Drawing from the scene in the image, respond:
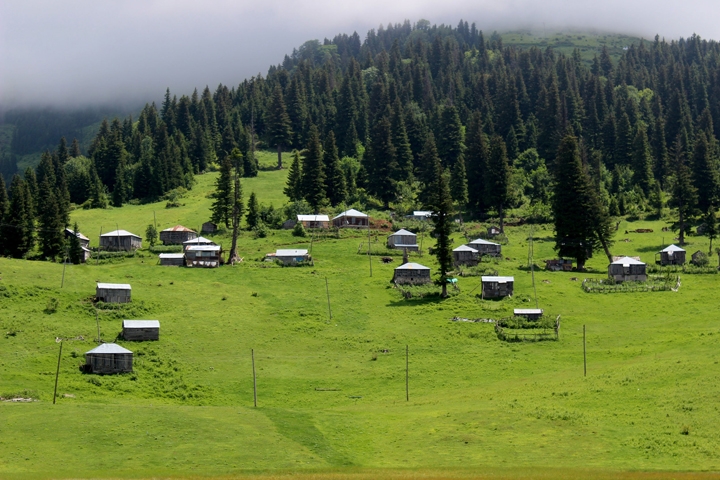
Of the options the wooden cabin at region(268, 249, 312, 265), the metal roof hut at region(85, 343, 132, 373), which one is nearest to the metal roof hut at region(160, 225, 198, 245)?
the wooden cabin at region(268, 249, 312, 265)

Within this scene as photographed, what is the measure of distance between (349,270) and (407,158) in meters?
56.2

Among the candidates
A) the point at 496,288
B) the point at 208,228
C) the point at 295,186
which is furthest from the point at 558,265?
the point at 295,186

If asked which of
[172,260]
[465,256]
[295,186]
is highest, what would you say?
[295,186]

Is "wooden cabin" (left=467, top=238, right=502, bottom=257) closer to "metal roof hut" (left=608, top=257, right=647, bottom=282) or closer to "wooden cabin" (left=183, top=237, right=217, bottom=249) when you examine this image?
"metal roof hut" (left=608, top=257, right=647, bottom=282)

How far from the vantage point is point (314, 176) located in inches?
5645

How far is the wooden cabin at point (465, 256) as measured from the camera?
113500mm

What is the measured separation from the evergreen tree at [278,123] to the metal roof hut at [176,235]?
66131 millimetres

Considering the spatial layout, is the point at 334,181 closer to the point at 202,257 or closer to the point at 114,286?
the point at 202,257

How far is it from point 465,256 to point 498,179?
3051 cm

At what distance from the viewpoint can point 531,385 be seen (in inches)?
2879

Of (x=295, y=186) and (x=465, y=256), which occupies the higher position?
(x=295, y=186)

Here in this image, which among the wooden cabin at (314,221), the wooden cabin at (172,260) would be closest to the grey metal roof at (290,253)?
the wooden cabin at (172,260)

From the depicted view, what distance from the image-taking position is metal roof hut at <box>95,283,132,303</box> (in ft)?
295

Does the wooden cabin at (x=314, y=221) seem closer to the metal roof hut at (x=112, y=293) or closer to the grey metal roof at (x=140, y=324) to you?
the metal roof hut at (x=112, y=293)
